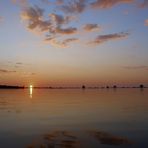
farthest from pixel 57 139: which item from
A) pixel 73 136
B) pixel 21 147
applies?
pixel 21 147

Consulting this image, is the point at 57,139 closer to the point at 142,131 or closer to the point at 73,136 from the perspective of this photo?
the point at 73,136

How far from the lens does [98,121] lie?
26.1m

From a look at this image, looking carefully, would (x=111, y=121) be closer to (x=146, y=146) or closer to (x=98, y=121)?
(x=98, y=121)

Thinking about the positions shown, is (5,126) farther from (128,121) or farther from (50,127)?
(128,121)

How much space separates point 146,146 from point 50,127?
Answer: 999cm

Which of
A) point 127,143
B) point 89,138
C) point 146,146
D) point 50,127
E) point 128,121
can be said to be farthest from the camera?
point 128,121

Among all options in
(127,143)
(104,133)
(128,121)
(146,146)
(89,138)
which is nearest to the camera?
(146,146)

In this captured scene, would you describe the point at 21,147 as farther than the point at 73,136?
A: No

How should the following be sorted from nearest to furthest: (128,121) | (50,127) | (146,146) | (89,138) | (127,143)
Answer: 1. (146,146)
2. (127,143)
3. (89,138)
4. (50,127)
5. (128,121)

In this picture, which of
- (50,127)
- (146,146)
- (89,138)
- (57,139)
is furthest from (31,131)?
(146,146)

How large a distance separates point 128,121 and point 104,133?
6814 mm

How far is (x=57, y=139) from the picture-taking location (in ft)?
58.3

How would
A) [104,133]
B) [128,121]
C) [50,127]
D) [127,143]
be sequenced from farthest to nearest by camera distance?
1. [128,121]
2. [50,127]
3. [104,133]
4. [127,143]

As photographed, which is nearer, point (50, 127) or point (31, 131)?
point (31, 131)
